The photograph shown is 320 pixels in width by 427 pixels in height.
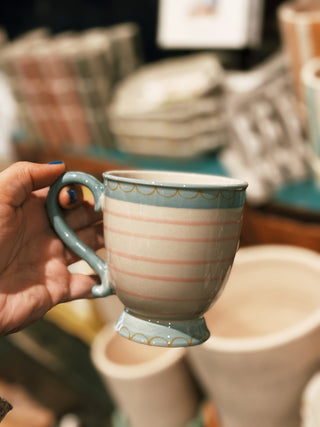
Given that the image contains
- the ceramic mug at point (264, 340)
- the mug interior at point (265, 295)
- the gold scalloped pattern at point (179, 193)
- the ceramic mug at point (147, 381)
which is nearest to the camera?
the gold scalloped pattern at point (179, 193)

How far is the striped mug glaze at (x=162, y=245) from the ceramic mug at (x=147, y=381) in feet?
1.76

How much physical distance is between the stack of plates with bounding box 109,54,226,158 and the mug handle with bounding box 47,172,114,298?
616mm

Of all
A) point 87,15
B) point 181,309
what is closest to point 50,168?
point 181,309

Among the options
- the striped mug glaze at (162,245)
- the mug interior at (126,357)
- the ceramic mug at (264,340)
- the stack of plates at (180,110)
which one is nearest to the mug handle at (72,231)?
the striped mug glaze at (162,245)

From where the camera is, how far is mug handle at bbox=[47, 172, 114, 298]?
0.39m

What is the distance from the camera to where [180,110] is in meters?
0.99

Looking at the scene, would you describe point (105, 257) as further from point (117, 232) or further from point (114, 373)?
point (114, 373)

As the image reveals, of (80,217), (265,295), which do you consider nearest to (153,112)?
(265,295)

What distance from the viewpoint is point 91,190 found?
39 cm

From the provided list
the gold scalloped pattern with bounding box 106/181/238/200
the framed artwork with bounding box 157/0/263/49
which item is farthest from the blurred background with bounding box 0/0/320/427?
the gold scalloped pattern with bounding box 106/181/238/200

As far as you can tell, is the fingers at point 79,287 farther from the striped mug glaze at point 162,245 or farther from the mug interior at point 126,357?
the mug interior at point 126,357

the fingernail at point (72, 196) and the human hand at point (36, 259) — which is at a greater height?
the fingernail at point (72, 196)

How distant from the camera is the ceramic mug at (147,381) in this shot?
2.97 feet

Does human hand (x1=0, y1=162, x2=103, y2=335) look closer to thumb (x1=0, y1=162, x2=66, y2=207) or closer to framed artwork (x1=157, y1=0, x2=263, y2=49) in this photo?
thumb (x1=0, y1=162, x2=66, y2=207)
